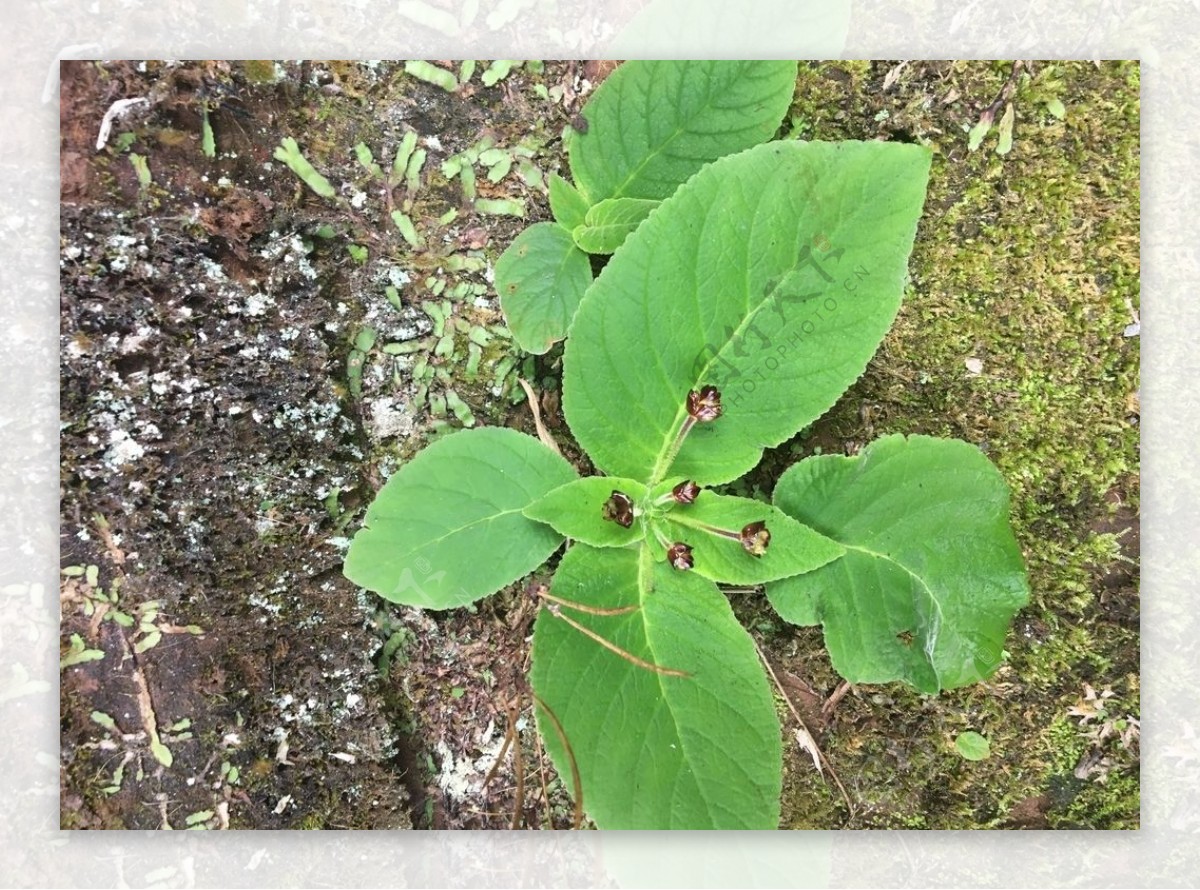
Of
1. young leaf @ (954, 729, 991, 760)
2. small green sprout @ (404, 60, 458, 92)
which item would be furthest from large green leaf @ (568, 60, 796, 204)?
young leaf @ (954, 729, 991, 760)

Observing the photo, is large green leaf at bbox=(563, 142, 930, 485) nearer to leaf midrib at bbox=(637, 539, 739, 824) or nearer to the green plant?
the green plant

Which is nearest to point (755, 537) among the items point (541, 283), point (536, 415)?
point (536, 415)

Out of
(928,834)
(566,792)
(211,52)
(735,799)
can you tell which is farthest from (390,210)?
(928,834)

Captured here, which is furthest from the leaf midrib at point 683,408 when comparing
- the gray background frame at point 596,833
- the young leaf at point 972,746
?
the young leaf at point 972,746

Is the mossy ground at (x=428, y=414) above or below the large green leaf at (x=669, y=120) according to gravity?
below

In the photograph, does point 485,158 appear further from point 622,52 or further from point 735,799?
point 735,799

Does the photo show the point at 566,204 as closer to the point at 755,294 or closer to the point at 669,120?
the point at 669,120

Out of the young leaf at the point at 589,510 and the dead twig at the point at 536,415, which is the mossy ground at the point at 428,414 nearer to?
the dead twig at the point at 536,415
